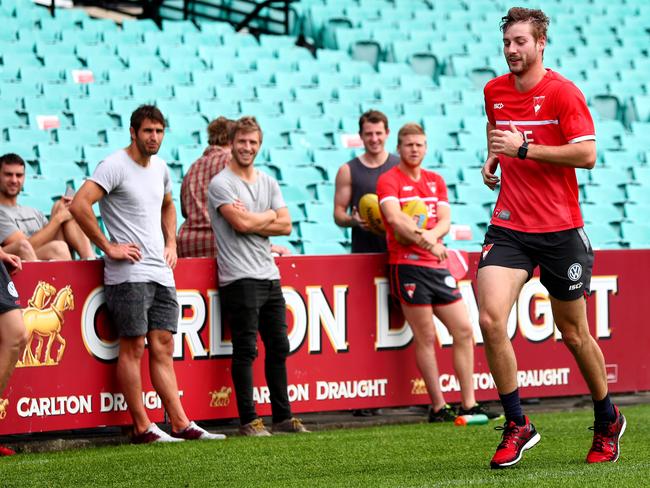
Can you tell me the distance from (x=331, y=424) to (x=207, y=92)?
22.5 ft

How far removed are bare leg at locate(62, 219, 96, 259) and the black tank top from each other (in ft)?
Answer: 6.18

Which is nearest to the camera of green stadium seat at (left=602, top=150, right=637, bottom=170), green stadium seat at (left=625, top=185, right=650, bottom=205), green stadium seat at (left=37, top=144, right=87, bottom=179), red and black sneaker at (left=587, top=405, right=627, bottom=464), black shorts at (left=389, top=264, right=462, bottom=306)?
red and black sneaker at (left=587, top=405, right=627, bottom=464)

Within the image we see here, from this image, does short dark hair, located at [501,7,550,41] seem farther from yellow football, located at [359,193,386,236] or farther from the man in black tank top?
the man in black tank top

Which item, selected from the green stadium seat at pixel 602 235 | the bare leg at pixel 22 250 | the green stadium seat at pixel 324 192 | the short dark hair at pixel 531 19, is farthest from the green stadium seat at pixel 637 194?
the short dark hair at pixel 531 19

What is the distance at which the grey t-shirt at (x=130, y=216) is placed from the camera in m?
6.59

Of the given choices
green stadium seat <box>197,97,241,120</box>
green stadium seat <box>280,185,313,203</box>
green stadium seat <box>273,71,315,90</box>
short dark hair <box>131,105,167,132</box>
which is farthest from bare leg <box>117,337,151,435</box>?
green stadium seat <box>273,71,315,90</box>

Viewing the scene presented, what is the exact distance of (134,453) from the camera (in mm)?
6070

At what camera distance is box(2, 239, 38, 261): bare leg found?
6867mm

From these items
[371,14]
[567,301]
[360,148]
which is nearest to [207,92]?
[360,148]

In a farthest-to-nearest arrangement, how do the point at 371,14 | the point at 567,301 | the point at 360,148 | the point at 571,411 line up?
the point at 371,14 → the point at 360,148 → the point at 571,411 → the point at 567,301

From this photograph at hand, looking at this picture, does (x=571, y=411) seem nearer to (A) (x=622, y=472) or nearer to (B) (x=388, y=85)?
(A) (x=622, y=472)

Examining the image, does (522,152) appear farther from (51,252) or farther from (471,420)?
(51,252)

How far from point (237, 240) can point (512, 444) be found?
264 centimetres

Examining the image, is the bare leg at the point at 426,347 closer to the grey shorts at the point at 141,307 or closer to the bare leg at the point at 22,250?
the grey shorts at the point at 141,307
